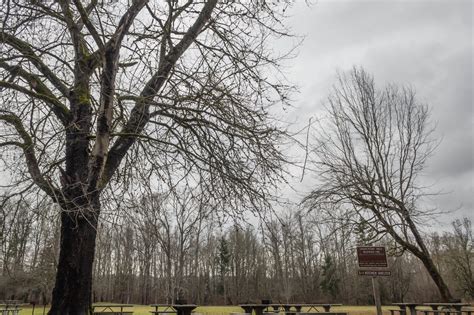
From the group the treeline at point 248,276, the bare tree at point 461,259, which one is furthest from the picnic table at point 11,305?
the bare tree at point 461,259

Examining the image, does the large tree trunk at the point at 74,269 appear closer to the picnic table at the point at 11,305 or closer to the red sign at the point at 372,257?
the red sign at the point at 372,257

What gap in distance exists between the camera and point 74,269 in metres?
4.38

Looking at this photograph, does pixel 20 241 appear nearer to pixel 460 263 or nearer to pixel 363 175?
pixel 363 175

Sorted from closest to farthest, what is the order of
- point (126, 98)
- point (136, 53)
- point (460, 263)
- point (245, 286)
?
point (126, 98) → point (136, 53) → point (460, 263) → point (245, 286)

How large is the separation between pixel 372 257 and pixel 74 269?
241 inches

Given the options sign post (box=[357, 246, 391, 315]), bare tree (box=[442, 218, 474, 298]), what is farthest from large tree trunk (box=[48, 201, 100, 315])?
bare tree (box=[442, 218, 474, 298])

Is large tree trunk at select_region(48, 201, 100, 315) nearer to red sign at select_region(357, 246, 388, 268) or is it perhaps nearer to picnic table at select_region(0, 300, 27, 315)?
red sign at select_region(357, 246, 388, 268)

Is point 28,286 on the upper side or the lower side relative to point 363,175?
lower

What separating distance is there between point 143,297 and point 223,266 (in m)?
13.6

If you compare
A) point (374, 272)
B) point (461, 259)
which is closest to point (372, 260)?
point (374, 272)

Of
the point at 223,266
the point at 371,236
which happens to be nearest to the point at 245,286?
the point at 223,266

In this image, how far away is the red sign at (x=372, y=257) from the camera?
796 cm

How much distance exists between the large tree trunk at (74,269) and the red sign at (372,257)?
18.7 ft

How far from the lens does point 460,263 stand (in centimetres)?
3550
